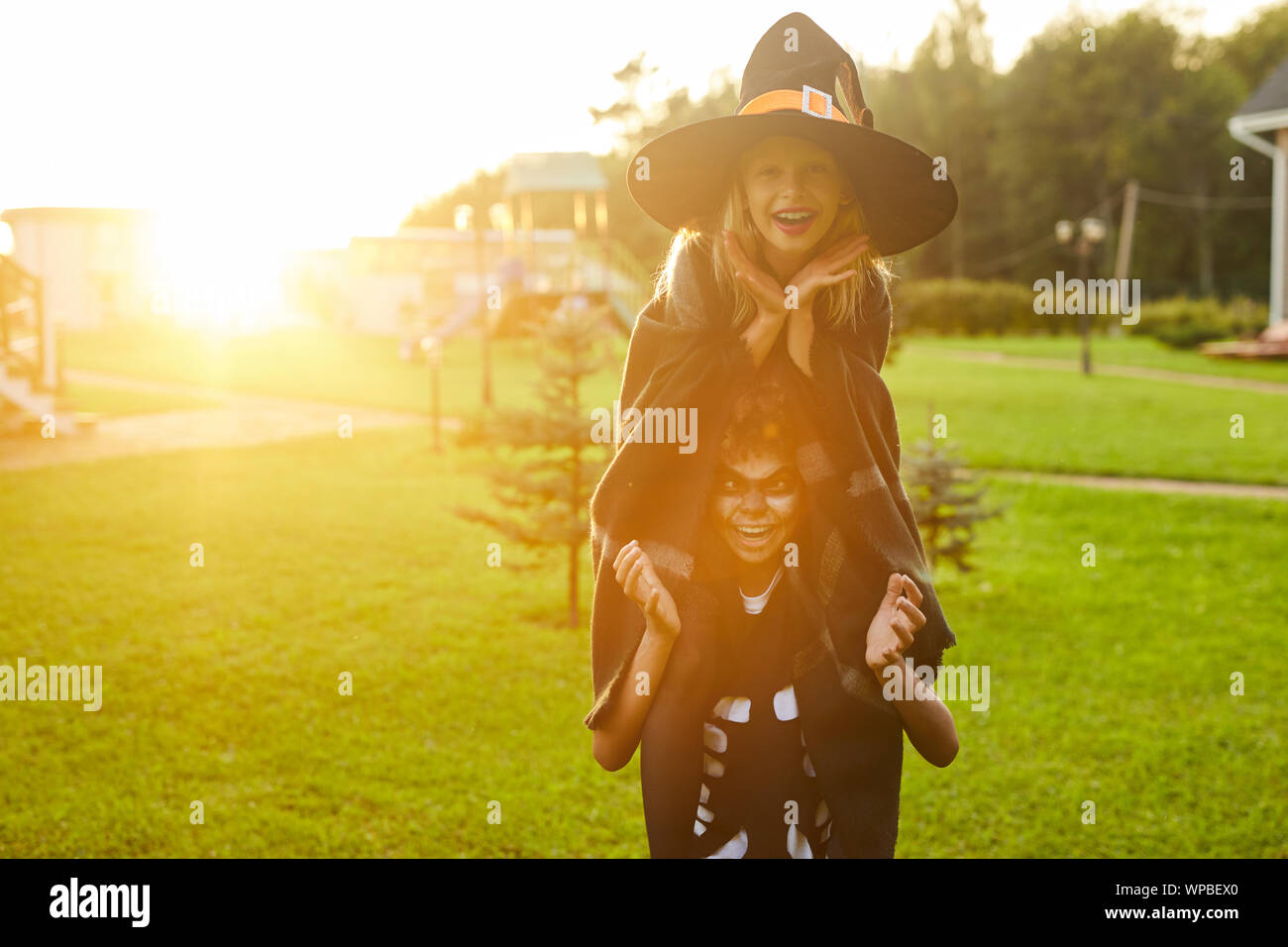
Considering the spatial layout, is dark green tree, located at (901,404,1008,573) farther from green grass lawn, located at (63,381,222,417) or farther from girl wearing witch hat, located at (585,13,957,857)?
green grass lawn, located at (63,381,222,417)

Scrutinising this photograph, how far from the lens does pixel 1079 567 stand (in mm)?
10438

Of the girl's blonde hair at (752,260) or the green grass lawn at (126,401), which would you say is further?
the green grass lawn at (126,401)

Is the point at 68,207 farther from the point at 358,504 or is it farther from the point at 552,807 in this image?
the point at 552,807

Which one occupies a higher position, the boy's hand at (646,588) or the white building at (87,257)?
the white building at (87,257)

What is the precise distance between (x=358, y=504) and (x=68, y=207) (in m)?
44.6

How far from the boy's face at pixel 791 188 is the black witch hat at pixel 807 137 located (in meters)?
0.04

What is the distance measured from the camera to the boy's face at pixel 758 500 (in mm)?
2471

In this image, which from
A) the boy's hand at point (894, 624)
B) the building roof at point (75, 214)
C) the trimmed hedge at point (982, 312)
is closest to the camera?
the boy's hand at point (894, 624)

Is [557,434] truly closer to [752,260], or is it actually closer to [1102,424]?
[752,260]

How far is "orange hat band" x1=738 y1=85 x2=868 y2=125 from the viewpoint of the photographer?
2.39 metres

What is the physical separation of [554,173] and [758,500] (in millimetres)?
31813

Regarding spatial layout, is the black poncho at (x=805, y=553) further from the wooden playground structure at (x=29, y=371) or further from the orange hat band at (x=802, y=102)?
the wooden playground structure at (x=29, y=371)

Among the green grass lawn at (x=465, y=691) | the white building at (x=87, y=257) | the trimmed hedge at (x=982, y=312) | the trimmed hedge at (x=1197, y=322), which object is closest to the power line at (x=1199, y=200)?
the trimmed hedge at (x=982, y=312)
